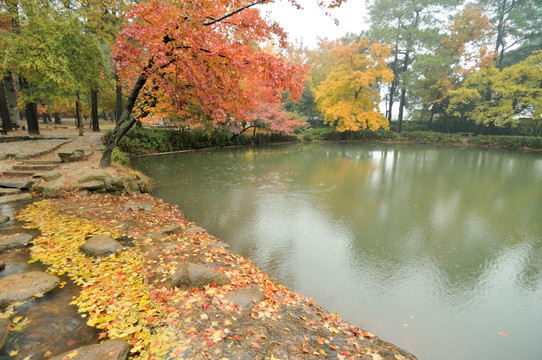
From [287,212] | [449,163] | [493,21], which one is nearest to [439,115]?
[493,21]

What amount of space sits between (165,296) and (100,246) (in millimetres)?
1544

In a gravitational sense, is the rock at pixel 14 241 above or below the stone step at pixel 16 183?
below

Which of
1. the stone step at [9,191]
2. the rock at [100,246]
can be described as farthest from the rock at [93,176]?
the rock at [100,246]

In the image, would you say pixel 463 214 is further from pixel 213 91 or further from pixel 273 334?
pixel 213 91

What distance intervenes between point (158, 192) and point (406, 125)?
98.8 ft

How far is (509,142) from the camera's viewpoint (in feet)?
73.5

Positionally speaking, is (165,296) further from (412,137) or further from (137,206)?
(412,137)

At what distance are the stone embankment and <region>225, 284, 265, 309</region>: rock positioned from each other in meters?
0.01

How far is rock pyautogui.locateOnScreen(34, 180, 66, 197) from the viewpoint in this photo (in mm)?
5785

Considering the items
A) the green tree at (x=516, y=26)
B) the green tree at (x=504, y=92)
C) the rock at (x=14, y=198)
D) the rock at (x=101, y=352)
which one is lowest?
the rock at (x=101, y=352)

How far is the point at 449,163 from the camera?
1462 cm

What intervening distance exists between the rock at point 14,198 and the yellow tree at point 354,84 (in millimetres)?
21543

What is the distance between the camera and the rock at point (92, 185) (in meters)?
6.20

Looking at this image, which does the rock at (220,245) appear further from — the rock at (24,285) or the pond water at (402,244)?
the rock at (24,285)
